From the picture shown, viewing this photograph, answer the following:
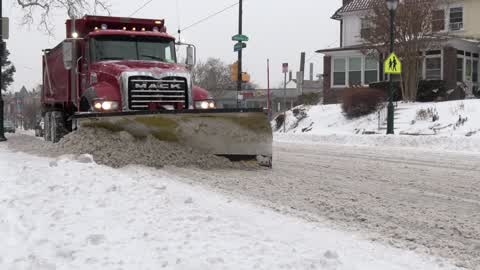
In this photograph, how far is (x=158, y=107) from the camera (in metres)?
10.1

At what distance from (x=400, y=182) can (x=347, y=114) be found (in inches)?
627

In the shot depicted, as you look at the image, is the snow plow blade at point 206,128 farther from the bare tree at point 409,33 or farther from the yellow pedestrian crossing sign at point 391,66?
the bare tree at point 409,33

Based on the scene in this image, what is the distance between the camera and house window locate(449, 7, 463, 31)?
3231 centimetres

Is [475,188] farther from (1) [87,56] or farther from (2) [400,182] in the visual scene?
(1) [87,56]

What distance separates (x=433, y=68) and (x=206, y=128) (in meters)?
24.7

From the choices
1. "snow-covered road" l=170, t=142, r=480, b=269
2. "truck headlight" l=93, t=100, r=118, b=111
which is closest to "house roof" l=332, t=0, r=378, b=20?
"snow-covered road" l=170, t=142, r=480, b=269

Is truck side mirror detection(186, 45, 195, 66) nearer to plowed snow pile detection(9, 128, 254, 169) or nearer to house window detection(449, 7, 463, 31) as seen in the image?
plowed snow pile detection(9, 128, 254, 169)

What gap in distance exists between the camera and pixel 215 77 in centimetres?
7681

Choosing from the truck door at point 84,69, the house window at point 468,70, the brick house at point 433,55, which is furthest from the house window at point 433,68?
the truck door at point 84,69

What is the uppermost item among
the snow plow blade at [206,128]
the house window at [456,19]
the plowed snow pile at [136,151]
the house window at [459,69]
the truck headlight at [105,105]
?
the house window at [456,19]

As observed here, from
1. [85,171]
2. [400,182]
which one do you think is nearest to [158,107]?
[85,171]

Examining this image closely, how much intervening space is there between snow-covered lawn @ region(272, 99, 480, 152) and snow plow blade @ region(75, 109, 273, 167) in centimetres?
749

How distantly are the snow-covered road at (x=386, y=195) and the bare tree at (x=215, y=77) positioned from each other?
5961 cm

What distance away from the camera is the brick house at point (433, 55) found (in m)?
29.4
